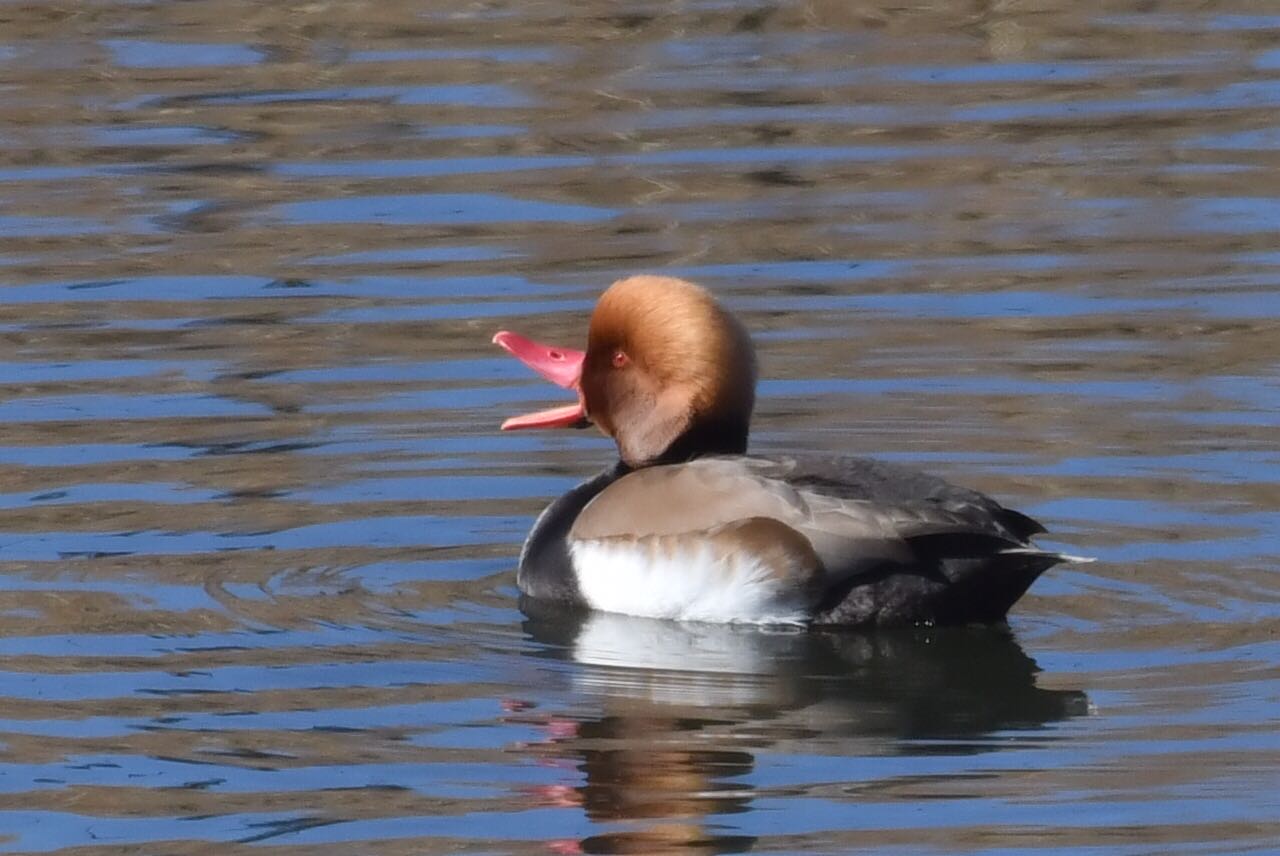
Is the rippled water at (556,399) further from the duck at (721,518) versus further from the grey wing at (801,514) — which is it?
the grey wing at (801,514)

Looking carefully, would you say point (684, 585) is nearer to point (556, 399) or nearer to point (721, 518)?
point (721, 518)

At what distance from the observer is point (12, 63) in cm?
1405

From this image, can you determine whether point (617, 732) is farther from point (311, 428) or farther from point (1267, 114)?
point (1267, 114)

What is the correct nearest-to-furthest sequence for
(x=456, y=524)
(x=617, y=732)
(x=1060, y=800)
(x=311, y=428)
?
(x=1060, y=800) < (x=617, y=732) < (x=456, y=524) < (x=311, y=428)

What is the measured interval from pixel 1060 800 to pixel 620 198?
6.46 m

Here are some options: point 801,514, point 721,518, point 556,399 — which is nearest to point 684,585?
point 721,518

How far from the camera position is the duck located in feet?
22.7

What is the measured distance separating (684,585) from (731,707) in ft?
2.53

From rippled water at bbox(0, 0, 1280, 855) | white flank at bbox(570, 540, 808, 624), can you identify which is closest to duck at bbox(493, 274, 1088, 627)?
white flank at bbox(570, 540, 808, 624)

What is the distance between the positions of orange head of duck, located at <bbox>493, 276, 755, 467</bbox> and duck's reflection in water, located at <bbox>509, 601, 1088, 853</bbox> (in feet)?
1.76

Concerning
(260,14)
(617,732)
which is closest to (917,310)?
(617,732)

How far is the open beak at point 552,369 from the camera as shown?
786 cm

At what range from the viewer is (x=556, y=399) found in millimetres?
9508

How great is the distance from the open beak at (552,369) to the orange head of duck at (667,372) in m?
0.06
